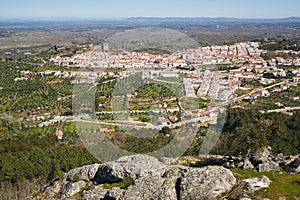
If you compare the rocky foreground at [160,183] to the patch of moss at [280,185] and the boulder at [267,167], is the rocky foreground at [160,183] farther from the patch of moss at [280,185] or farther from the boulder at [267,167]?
the boulder at [267,167]

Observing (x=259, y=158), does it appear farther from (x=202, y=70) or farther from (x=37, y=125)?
(x=202, y=70)

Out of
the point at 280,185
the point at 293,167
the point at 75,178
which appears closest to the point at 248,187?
the point at 280,185

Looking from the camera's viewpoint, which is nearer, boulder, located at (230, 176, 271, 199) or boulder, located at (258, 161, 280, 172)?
boulder, located at (230, 176, 271, 199)

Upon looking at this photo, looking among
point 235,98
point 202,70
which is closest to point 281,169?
point 235,98

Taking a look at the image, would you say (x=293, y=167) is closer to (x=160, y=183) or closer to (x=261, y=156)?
(x=261, y=156)

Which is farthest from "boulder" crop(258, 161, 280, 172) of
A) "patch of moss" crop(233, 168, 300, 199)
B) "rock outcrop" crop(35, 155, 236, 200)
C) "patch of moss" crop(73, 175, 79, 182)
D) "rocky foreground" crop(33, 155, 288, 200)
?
"patch of moss" crop(73, 175, 79, 182)

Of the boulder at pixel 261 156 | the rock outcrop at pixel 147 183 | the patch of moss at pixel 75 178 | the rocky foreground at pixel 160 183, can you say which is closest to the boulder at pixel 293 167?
the boulder at pixel 261 156

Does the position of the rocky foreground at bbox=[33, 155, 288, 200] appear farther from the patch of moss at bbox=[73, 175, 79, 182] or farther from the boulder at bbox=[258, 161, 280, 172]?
the boulder at bbox=[258, 161, 280, 172]
